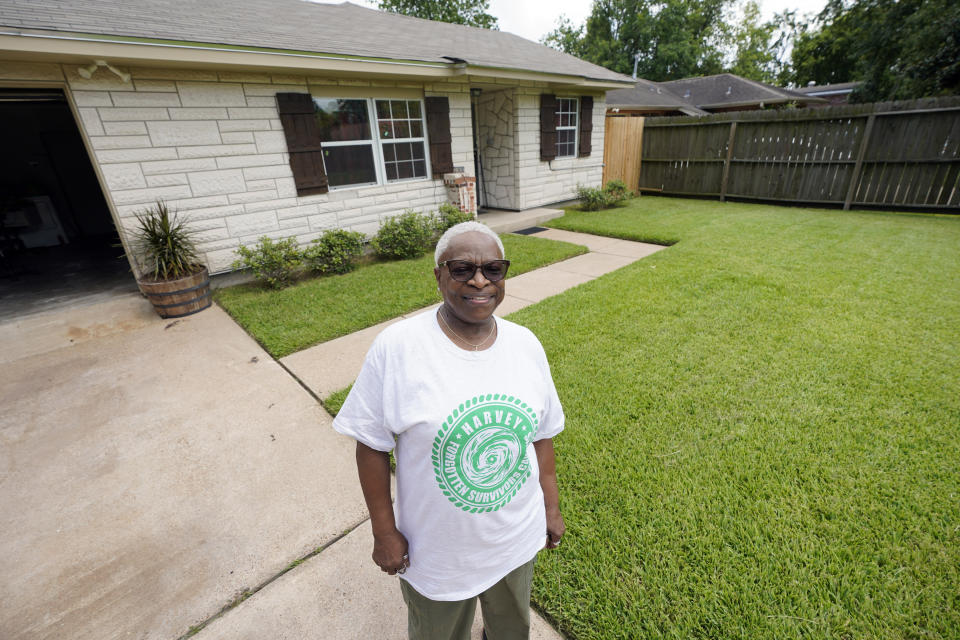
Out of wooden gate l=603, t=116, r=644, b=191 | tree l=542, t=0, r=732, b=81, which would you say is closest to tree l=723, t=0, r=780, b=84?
tree l=542, t=0, r=732, b=81

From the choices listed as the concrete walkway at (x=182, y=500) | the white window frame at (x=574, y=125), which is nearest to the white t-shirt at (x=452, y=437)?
the concrete walkway at (x=182, y=500)

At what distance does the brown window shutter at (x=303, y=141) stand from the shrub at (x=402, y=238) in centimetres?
108

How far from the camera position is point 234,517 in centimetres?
214

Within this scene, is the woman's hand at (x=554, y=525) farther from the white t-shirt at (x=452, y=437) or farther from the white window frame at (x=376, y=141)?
the white window frame at (x=376, y=141)

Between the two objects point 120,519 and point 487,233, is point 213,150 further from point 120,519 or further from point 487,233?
point 487,233

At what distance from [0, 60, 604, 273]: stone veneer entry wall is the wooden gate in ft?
19.4

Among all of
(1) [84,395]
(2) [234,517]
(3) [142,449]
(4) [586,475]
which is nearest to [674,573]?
(4) [586,475]

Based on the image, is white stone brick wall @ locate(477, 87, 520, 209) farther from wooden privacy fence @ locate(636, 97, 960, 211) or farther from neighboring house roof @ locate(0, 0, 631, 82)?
wooden privacy fence @ locate(636, 97, 960, 211)

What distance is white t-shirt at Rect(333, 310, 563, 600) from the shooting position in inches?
39.6

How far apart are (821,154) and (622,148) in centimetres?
455

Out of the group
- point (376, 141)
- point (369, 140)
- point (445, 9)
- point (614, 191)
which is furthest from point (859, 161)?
point (445, 9)

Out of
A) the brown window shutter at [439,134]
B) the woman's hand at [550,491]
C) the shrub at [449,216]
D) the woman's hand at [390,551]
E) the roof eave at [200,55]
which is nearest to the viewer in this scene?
the woman's hand at [390,551]

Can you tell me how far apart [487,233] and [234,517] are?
2067mm

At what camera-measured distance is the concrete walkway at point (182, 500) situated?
1690mm
